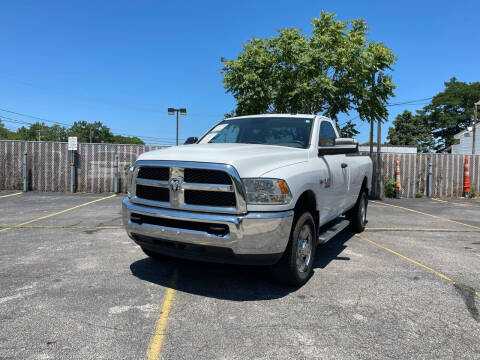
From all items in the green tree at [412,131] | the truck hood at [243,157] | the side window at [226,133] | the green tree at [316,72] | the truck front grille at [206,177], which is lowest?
the truck front grille at [206,177]

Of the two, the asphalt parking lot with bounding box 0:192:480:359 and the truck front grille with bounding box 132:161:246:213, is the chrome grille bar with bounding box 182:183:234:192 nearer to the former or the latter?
the truck front grille with bounding box 132:161:246:213

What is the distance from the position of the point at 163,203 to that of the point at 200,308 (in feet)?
3.52

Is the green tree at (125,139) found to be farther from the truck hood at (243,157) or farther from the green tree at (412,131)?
the truck hood at (243,157)

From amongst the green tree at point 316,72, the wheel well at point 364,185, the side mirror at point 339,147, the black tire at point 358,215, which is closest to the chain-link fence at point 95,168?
the green tree at point 316,72

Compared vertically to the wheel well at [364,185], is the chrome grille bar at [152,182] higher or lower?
higher

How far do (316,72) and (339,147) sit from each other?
30.6 feet

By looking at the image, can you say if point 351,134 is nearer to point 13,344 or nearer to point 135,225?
point 135,225

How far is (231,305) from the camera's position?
137 inches

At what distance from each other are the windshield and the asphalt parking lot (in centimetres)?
168

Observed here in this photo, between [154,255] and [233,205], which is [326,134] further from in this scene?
[154,255]

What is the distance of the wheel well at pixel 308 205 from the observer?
3.97 metres

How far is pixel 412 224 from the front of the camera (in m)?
8.47

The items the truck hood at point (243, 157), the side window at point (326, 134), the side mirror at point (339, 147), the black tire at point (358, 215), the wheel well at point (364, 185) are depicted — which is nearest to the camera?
the truck hood at point (243, 157)

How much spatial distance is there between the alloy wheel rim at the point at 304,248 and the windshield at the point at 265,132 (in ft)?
3.69
